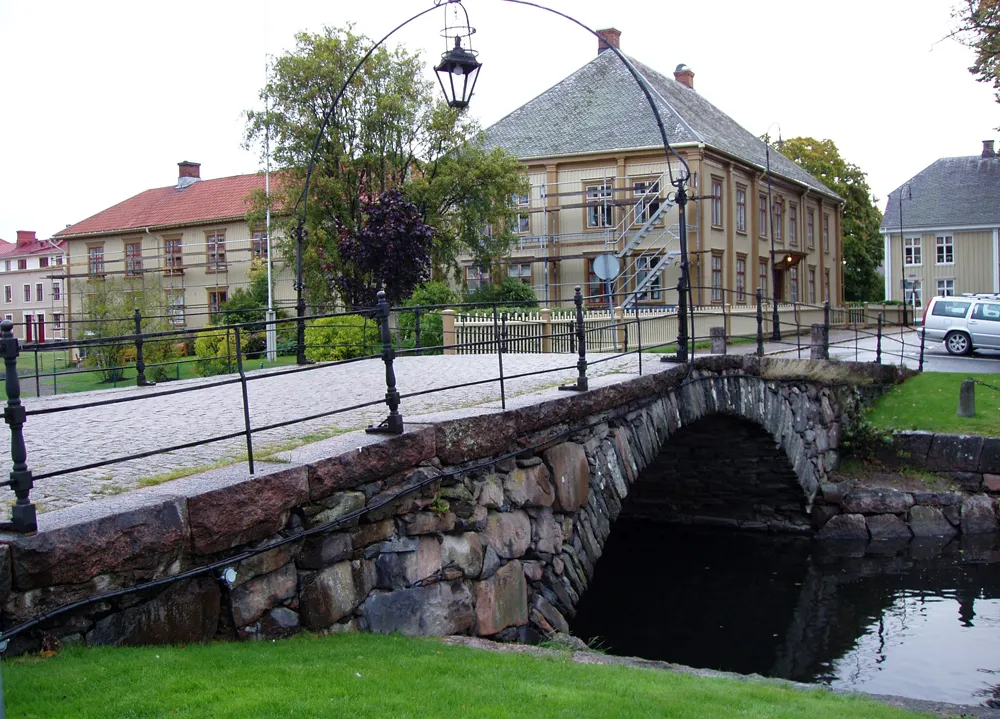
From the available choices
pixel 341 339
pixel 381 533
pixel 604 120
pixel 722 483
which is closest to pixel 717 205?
pixel 604 120

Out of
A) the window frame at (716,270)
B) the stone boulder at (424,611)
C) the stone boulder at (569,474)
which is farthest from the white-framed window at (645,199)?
the stone boulder at (424,611)

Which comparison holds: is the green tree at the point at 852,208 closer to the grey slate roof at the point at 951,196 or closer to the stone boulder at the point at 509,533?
the grey slate roof at the point at 951,196

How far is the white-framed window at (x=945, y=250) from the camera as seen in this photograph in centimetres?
5122

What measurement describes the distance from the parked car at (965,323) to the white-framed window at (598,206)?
39.0ft

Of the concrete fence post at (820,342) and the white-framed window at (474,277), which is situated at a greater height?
the white-framed window at (474,277)

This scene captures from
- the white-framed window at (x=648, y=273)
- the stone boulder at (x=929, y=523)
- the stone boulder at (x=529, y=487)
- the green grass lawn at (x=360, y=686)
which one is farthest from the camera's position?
the white-framed window at (x=648, y=273)

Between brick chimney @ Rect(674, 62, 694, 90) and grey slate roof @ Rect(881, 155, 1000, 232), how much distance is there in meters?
14.3

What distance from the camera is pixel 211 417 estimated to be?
909 centimetres

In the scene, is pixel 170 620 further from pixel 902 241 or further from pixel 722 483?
pixel 902 241

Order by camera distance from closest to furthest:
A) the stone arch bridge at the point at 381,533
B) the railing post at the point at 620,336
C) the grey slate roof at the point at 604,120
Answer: the stone arch bridge at the point at 381,533 < the railing post at the point at 620,336 < the grey slate roof at the point at 604,120

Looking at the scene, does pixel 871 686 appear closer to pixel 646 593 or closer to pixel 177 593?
pixel 646 593

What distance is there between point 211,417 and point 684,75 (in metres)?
40.1

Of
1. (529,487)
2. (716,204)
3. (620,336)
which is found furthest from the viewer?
(716,204)

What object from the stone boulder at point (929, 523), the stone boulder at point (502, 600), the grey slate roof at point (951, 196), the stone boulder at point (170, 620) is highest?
the grey slate roof at point (951, 196)
